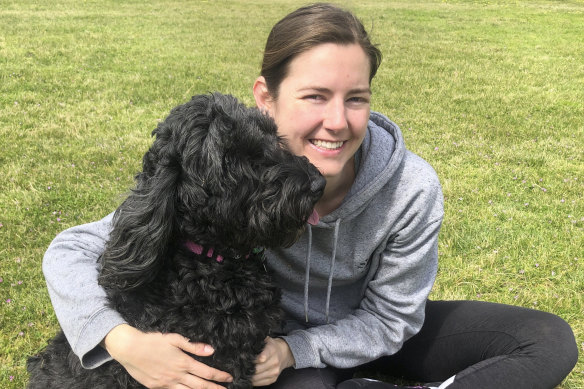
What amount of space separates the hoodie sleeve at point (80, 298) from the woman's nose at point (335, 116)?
1427 mm

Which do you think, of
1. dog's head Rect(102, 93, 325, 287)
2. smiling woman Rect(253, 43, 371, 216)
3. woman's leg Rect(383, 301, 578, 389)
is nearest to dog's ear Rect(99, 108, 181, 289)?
dog's head Rect(102, 93, 325, 287)

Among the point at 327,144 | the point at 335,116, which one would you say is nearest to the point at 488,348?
the point at 327,144

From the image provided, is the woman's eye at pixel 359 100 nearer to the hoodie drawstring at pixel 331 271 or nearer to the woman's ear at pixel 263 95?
Result: the woman's ear at pixel 263 95

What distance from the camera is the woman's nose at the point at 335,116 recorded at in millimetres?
2637

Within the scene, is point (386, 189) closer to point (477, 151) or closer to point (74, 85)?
point (477, 151)

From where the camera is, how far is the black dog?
88.6 inches

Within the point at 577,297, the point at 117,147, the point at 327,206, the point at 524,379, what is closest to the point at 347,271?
the point at 327,206

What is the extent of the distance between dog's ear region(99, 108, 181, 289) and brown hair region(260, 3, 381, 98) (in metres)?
0.84

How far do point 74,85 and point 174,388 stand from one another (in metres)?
9.07

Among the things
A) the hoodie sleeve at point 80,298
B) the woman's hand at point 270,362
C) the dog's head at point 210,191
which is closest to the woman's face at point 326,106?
the dog's head at point 210,191

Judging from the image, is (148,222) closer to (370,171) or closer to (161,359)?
(161,359)

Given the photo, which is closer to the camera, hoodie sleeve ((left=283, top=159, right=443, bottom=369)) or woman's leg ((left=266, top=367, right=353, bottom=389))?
woman's leg ((left=266, top=367, right=353, bottom=389))

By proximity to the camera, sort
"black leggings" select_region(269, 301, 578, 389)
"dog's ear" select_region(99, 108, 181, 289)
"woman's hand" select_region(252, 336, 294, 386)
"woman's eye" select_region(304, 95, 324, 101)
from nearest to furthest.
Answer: "dog's ear" select_region(99, 108, 181, 289) < "woman's hand" select_region(252, 336, 294, 386) < "woman's eye" select_region(304, 95, 324, 101) < "black leggings" select_region(269, 301, 578, 389)

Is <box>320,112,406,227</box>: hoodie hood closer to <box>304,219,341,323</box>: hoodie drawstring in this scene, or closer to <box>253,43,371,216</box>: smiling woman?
<box>304,219,341,323</box>: hoodie drawstring
